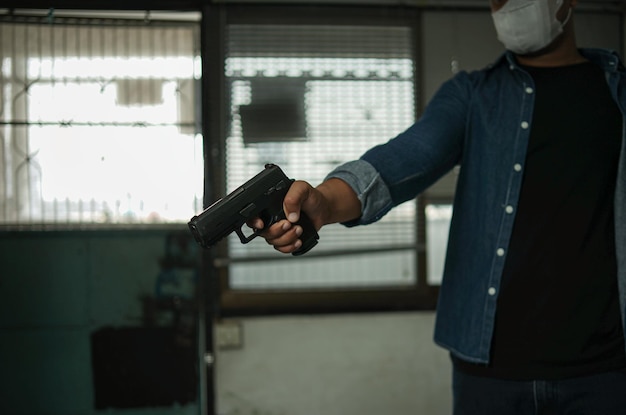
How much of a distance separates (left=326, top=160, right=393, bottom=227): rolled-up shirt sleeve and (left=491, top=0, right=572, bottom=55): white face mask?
0.50 m

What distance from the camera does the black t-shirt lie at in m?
Result: 1.07

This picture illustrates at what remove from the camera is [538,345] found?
1077 mm

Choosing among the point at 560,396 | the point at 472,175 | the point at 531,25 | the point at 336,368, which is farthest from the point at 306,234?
the point at 336,368

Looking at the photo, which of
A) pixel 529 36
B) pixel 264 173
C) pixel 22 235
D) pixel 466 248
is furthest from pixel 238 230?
pixel 22 235

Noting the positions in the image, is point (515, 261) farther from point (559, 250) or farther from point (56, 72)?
point (56, 72)

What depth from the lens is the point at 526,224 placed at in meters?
1.11

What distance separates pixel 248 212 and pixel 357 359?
2.07 meters

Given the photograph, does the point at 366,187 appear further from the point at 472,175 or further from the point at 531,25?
the point at 531,25

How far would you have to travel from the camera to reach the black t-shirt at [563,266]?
42.3 inches

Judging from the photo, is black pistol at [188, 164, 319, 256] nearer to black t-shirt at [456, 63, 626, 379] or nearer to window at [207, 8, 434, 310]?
black t-shirt at [456, 63, 626, 379]

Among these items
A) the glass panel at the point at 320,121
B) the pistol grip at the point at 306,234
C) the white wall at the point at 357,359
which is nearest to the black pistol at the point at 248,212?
the pistol grip at the point at 306,234

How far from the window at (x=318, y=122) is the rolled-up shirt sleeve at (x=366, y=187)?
1.74m

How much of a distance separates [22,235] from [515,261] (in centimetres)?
226

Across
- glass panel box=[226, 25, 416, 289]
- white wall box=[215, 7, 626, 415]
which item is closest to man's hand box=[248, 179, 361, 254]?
glass panel box=[226, 25, 416, 289]
